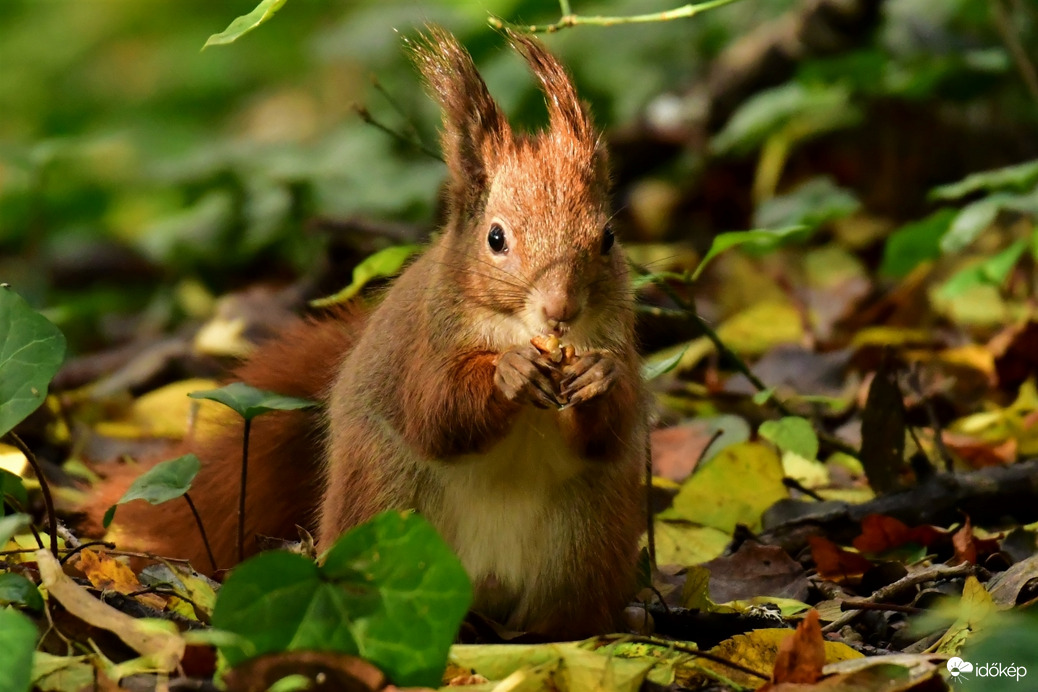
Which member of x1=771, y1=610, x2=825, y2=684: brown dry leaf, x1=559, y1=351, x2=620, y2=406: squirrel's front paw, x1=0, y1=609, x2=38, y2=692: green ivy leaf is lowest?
x1=771, y1=610, x2=825, y2=684: brown dry leaf

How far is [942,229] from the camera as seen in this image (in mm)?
3699

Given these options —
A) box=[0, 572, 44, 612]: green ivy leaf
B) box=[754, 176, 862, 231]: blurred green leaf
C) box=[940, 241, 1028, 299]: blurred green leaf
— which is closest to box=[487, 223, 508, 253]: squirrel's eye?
box=[0, 572, 44, 612]: green ivy leaf

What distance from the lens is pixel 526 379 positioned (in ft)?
7.23

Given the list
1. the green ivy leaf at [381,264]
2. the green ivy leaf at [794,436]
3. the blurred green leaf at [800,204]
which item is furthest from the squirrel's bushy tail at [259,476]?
the blurred green leaf at [800,204]

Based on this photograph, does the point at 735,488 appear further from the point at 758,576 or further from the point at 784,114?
the point at 784,114

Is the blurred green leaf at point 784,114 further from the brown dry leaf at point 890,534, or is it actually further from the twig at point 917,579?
the twig at point 917,579

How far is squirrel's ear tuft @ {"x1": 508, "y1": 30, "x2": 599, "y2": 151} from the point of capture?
8.30ft

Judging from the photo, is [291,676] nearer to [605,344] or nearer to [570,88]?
[605,344]

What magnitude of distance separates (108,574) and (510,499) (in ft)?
2.36

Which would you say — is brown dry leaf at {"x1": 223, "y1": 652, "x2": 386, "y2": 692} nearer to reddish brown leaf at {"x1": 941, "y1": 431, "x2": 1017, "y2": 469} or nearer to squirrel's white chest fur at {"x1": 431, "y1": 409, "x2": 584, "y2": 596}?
squirrel's white chest fur at {"x1": 431, "y1": 409, "x2": 584, "y2": 596}

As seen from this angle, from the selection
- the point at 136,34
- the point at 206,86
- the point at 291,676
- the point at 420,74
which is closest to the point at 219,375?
the point at 420,74

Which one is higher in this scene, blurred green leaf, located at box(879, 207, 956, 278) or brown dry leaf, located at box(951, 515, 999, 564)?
blurred green leaf, located at box(879, 207, 956, 278)

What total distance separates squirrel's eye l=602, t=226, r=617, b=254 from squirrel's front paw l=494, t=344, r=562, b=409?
0.33 m

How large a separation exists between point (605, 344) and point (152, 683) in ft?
3.45
